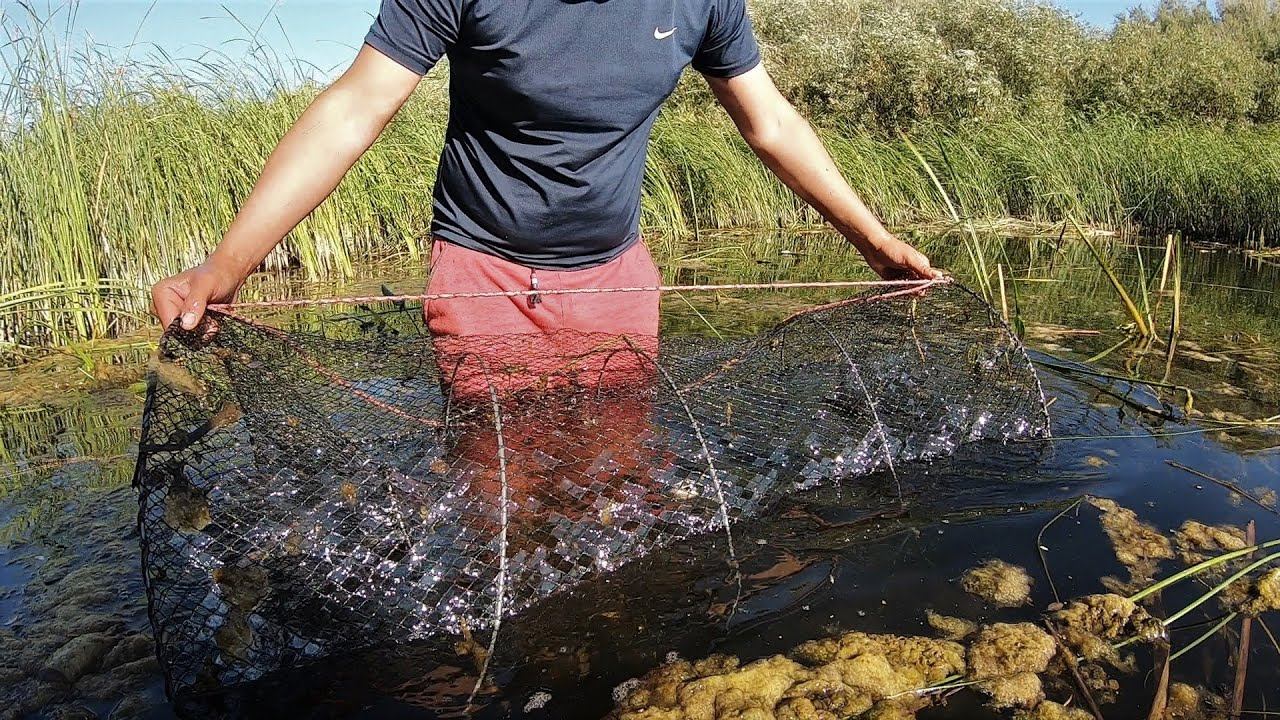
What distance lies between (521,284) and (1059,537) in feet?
5.54

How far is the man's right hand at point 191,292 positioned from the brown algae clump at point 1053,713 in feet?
6.01

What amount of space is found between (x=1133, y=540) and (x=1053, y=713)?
34.3 inches

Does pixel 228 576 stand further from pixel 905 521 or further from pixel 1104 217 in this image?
pixel 1104 217

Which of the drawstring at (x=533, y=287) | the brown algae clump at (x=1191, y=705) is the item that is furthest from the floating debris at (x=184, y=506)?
the brown algae clump at (x=1191, y=705)

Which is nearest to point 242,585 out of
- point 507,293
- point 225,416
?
point 225,416

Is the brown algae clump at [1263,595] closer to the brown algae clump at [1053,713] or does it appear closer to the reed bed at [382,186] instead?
the brown algae clump at [1053,713]

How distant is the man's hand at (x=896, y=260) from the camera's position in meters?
2.41

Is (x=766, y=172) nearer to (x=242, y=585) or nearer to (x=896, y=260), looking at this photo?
(x=896, y=260)

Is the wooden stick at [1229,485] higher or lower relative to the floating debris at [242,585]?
lower

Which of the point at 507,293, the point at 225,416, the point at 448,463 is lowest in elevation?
the point at 448,463

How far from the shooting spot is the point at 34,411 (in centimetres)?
351

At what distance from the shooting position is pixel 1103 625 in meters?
1.89

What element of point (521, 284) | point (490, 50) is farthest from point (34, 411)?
point (490, 50)

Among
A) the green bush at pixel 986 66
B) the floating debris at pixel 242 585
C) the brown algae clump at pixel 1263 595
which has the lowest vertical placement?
the brown algae clump at pixel 1263 595
